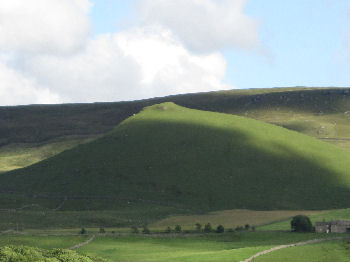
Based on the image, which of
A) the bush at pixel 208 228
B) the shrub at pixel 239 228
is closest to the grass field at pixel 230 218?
the shrub at pixel 239 228

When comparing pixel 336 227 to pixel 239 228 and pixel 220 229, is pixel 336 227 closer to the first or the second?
pixel 239 228

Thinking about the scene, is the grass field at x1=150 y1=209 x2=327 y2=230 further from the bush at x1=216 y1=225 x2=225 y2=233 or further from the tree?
the tree

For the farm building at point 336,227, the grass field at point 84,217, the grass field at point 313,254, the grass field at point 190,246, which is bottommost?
the grass field at point 313,254

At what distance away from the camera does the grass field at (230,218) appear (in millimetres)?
158500

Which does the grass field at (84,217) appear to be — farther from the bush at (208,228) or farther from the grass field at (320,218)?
the grass field at (320,218)

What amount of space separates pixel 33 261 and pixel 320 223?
8260cm

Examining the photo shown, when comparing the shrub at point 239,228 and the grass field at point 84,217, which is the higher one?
the grass field at point 84,217

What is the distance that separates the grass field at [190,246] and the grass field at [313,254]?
10.8ft

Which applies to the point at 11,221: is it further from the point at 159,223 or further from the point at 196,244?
the point at 196,244

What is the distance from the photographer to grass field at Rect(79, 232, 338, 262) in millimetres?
103312

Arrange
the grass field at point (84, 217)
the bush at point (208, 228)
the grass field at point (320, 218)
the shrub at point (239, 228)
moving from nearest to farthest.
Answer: the bush at point (208, 228), the shrub at point (239, 228), the grass field at point (320, 218), the grass field at point (84, 217)

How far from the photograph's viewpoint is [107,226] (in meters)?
163

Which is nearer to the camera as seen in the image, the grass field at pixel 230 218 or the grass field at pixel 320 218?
the grass field at pixel 320 218

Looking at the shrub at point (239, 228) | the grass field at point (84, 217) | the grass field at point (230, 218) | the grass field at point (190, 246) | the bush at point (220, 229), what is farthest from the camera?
the grass field at point (84, 217)
